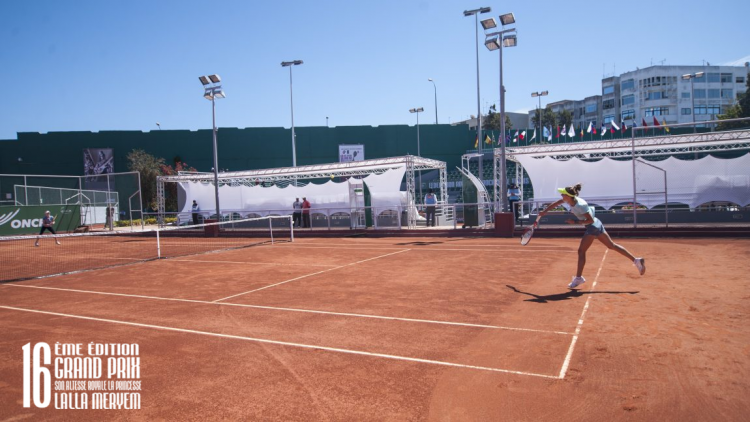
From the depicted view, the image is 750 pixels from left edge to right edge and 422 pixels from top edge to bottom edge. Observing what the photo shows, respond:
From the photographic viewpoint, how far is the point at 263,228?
28.3m

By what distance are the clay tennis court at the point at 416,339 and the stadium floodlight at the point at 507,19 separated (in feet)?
→ 38.8

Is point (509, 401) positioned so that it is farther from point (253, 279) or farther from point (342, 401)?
point (253, 279)

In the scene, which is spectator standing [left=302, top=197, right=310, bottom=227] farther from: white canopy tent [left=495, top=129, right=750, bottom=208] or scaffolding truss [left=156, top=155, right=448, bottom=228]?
white canopy tent [left=495, top=129, right=750, bottom=208]

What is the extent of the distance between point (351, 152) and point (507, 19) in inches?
1638

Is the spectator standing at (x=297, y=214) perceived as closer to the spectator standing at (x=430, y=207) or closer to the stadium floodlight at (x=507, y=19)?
the spectator standing at (x=430, y=207)

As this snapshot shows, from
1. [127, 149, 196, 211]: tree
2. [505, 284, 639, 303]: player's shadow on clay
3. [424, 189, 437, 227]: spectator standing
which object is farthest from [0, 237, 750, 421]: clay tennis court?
[127, 149, 196, 211]: tree

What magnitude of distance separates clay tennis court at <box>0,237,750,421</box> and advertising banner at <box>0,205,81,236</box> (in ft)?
68.6

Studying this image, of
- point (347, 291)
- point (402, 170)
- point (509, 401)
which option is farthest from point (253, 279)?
point (402, 170)

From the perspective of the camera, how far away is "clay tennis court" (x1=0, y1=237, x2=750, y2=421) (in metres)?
4.14

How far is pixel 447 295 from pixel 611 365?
3.74 meters

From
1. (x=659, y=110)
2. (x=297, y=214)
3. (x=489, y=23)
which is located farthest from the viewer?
(x=659, y=110)

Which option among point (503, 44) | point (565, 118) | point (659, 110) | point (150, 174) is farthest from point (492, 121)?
point (503, 44)

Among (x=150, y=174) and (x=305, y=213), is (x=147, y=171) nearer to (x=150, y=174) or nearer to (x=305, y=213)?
(x=150, y=174)

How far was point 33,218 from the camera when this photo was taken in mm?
29469
